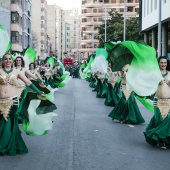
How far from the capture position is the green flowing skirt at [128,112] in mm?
14031

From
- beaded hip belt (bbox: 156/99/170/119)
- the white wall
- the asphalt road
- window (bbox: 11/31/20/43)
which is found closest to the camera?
the asphalt road

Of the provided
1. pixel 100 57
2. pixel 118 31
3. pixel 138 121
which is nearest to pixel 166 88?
pixel 138 121

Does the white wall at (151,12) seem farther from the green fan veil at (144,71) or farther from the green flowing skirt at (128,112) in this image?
the green fan veil at (144,71)

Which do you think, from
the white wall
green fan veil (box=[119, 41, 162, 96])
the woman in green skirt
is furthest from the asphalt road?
the white wall

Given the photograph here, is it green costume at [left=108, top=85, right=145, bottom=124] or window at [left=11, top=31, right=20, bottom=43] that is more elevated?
window at [left=11, top=31, right=20, bottom=43]

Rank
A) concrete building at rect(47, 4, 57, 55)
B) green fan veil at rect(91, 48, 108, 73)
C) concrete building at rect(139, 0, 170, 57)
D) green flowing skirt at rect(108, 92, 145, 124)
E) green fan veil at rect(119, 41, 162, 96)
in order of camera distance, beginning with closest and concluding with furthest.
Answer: green fan veil at rect(119, 41, 162, 96), green flowing skirt at rect(108, 92, 145, 124), green fan veil at rect(91, 48, 108, 73), concrete building at rect(139, 0, 170, 57), concrete building at rect(47, 4, 57, 55)

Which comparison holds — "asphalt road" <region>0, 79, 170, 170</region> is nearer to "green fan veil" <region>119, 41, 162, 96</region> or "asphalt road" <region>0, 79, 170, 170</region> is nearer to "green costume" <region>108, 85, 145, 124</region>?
"green costume" <region>108, 85, 145, 124</region>

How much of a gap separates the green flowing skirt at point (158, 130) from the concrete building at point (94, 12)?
394 ft

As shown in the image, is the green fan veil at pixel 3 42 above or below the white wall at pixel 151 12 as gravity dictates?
below

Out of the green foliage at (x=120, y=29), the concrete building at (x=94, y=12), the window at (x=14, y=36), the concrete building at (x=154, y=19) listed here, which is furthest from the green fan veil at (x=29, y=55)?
the concrete building at (x=94, y=12)

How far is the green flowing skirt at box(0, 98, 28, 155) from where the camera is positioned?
29.5ft

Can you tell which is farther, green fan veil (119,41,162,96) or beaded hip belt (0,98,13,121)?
green fan veil (119,41,162,96)

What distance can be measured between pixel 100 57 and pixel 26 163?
41.4 ft

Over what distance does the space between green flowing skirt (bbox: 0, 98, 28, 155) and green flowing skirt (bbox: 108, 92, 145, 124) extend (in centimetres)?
533
